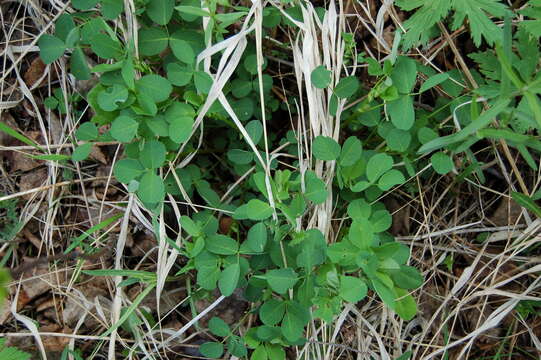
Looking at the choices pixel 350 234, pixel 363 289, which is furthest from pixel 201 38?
pixel 363 289

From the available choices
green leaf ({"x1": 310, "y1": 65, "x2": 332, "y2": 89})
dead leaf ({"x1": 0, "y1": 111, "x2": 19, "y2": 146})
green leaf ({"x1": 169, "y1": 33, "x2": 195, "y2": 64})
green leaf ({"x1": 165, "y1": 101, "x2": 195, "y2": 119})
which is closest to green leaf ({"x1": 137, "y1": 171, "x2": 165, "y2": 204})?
green leaf ({"x1": 165, "y1": 101, "x2": 195, "y2": 119})

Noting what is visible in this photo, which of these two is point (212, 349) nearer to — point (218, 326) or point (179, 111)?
point (218, 326)

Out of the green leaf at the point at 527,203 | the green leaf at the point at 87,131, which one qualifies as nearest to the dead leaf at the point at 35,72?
the green leaf at the point at 87,131

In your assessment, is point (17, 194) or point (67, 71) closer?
point (17, 194)

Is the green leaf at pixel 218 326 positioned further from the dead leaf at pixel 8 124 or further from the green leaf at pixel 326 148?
the dead leaf at pixel 8 124

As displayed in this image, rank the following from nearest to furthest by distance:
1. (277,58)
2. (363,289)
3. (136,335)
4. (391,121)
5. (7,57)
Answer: (363,289) < (391,121) < (136,335) < (277,58) < (7,57)

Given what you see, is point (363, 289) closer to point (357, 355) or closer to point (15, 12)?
point (357, 355)
